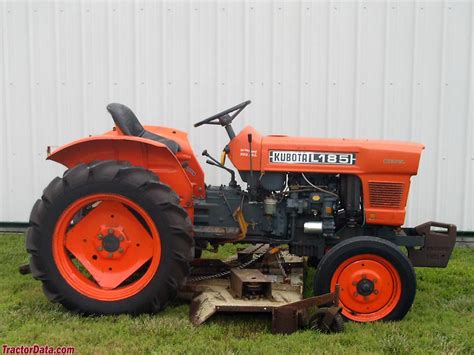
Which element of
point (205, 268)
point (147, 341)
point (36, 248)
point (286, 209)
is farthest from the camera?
point (205, 268)

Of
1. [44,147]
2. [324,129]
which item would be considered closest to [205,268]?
[324,129]

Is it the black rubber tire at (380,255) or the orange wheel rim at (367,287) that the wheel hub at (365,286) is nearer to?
the orange wheel rim at (367,287)

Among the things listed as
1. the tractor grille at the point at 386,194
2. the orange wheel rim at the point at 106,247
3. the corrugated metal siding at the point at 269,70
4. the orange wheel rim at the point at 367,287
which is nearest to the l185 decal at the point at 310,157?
the tractor grille at the point at 386,194

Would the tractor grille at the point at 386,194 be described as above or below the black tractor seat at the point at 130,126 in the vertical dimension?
below

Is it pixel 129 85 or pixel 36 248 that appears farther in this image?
pixel 129 85

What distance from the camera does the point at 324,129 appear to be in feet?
20.7

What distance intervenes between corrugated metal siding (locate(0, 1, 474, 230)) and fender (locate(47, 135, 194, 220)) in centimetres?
236

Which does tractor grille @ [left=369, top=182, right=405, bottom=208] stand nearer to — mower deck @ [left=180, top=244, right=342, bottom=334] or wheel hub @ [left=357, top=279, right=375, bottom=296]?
wheel hub @ [left=357, top=279, right=375, bottom=296]

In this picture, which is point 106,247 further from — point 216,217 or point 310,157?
point 310,157

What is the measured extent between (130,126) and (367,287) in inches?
84.2

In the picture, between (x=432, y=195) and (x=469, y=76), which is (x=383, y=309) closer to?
(x=432, y=195)

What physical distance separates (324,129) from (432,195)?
147cm

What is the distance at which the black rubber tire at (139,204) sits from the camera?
373cm

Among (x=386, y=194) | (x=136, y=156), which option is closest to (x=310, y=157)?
(x=386, y=194)
